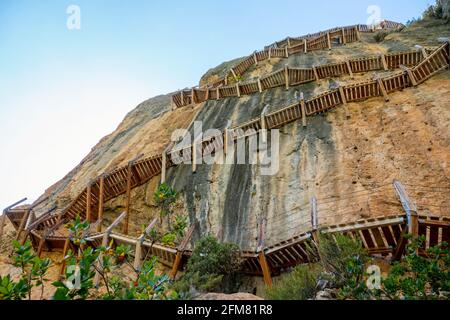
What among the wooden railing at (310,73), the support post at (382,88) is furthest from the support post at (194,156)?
the support post at (382,88)

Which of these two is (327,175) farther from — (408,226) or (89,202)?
(89,202)

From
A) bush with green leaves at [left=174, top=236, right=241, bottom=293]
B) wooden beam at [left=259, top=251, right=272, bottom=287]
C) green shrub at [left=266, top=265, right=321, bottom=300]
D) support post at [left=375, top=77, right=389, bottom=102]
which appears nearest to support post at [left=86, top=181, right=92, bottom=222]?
bush with green leaves at [left=174, top=236, right=241, bottom=293]

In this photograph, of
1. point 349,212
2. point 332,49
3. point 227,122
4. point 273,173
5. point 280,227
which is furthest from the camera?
point 332,49

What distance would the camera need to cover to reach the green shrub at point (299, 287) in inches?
384

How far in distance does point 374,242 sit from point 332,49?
23570 millimetres

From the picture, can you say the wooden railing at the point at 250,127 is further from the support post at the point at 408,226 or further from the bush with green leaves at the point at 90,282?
the bush with green leaves at the point at 90,282

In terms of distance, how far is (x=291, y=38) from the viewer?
37250 mm

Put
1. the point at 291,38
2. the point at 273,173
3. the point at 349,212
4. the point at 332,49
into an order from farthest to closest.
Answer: the point at 291,38, the point at 332,49, the point at 273,173, the point at 349,212

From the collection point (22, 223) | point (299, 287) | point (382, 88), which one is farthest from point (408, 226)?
point (22, 223)

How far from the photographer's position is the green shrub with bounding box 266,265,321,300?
32.0ft
